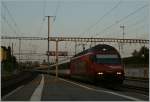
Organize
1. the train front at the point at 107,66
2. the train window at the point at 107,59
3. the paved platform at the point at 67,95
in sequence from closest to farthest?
the paved platform at the point at 67,95
the train front at the point at 107,66
the train window at the point at 107,59

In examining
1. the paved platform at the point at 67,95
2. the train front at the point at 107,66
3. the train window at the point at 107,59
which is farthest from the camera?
the train window at the point at 107,59

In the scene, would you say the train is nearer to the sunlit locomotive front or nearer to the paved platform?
the sunlit locomotive front

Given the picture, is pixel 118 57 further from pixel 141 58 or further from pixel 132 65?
pixel 141 58

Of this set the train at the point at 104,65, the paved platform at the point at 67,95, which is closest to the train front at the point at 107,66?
the train at the point at 104,65

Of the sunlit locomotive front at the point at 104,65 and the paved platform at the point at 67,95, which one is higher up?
the sunlit locomotive front at the point at 104,65

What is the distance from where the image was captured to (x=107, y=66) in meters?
33.8

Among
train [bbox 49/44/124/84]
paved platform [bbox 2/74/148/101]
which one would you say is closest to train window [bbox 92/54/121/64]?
train [bbox 49/44/124/84]

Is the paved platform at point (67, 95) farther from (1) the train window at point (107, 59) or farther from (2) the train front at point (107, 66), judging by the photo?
(1) the train window at point (107, 59)

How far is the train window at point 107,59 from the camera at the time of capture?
34312mm

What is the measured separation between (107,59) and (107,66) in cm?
88

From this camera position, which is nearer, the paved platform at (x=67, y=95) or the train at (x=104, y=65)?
the paved platform at (x=67, y=95)

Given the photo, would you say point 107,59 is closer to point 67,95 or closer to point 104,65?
point 104,65

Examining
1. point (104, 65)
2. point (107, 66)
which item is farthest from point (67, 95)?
point (104, 65)

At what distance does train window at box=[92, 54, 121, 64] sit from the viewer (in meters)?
34.3
